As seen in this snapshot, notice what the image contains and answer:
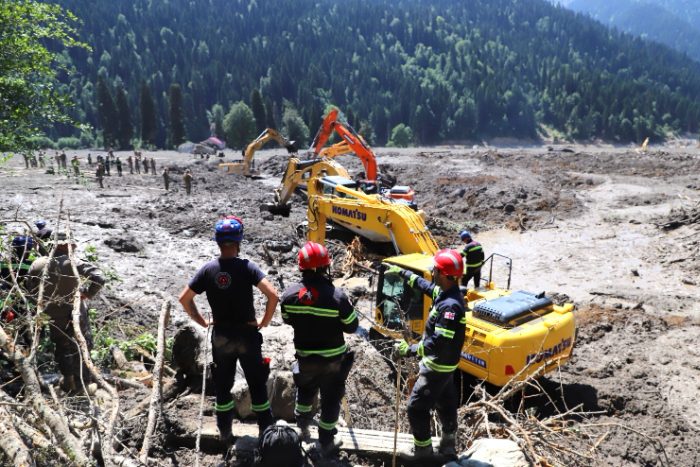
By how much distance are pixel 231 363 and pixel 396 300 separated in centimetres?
349

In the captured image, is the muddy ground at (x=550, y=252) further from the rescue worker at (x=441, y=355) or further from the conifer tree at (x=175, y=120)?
the conifer tree at (x=175, y=120)

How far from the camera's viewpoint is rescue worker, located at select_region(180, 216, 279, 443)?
406 centimetres

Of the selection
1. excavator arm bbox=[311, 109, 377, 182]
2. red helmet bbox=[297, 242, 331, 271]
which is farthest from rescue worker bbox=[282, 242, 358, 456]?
excavator arm bbox=[311, 109, 377, 182]

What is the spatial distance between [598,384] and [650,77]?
168881 mm

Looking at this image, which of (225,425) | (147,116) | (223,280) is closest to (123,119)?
(147,116)

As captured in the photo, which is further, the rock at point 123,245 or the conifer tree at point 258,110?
the conifer tree at point 258,110

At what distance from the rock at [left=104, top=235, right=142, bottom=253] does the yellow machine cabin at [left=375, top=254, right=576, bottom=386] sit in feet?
27.9

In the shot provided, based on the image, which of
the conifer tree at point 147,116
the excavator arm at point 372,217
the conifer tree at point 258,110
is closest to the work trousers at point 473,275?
the excavator arm at point 372,217

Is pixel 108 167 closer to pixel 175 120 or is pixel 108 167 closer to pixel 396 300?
pixel 396 300

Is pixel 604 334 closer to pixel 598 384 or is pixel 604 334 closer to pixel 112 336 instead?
pixel 598 384

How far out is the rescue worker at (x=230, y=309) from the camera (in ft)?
13.3

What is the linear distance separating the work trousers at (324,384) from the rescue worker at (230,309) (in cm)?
33

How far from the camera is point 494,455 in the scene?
3.82 meters

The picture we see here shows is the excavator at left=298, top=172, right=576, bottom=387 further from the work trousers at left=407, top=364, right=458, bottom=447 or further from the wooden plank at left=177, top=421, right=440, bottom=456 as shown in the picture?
the wooden plank at left=177, top=421, right=440, bottom=456
